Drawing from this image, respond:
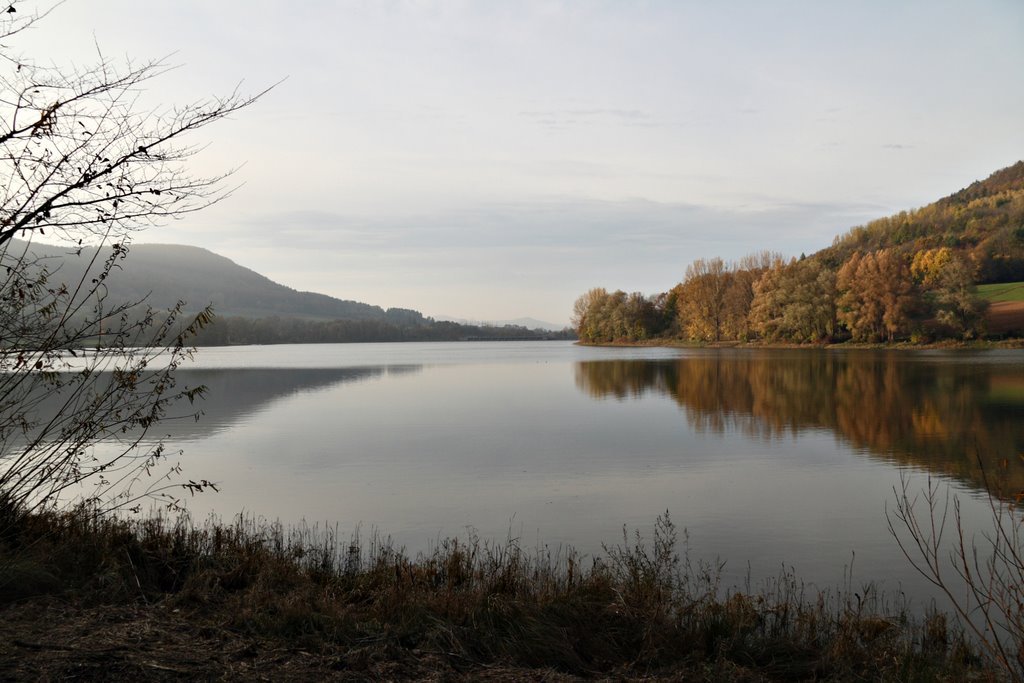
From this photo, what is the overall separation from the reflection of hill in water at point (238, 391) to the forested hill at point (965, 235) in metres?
71.2

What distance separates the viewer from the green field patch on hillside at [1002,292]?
272 ft

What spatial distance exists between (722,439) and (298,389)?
24614 mm

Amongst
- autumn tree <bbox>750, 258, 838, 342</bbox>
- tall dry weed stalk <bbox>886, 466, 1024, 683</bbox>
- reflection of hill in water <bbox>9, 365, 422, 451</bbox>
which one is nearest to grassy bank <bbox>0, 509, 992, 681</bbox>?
tall dry weed stalk <bbox>886, 466, 1024, 683</bbox>

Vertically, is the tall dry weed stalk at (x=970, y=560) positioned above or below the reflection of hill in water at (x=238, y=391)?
below

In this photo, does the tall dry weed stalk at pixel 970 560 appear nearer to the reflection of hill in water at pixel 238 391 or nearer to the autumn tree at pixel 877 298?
the reflection of hill in water at pixel 238 391

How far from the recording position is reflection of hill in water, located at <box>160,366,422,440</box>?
22895 millimetres

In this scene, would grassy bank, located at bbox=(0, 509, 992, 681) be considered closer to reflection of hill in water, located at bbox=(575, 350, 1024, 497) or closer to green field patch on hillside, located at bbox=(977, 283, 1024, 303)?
reflection of hill in water, located at bbox=(575, 350, 1024, 497)

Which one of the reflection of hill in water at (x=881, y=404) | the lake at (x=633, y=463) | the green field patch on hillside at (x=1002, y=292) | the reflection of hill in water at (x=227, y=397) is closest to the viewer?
the lake at (x=633, y=463)

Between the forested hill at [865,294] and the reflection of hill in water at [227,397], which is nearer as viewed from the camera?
the reflection of hill in water at [227,397]

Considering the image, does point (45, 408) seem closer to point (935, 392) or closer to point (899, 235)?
point (935, 392)

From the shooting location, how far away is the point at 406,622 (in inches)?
231

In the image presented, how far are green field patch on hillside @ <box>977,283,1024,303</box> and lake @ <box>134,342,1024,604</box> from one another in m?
61.8

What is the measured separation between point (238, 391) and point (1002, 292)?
297 feet

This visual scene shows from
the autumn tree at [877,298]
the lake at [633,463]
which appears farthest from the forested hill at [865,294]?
the lake at [633,463]
